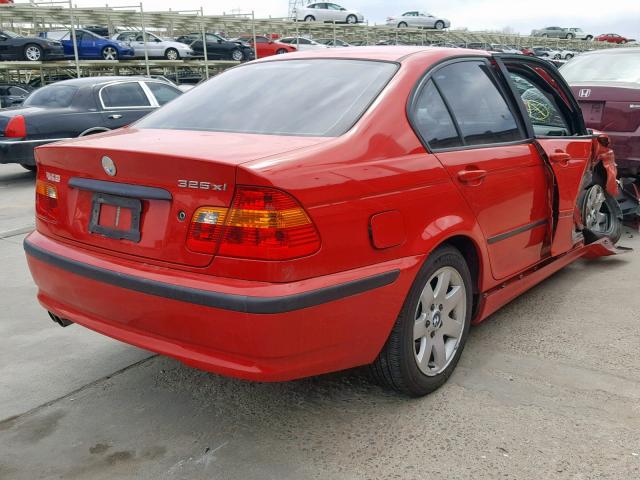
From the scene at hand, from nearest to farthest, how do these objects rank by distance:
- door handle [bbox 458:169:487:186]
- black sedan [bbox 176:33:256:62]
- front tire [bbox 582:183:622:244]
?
door handle [bbox 458:169:487:186] < front tire [bbox 582:183:622:244] < black sedan [bbox 176:33:256:62]

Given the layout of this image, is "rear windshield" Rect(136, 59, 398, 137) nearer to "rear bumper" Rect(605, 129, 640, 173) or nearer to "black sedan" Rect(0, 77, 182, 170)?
"rear bumper" Rect(605, 129, 640, 173)

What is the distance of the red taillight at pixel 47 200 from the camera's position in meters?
2.92

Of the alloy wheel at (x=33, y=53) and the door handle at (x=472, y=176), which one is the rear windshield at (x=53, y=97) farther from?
the alloy wheel at (x=33, y=53)

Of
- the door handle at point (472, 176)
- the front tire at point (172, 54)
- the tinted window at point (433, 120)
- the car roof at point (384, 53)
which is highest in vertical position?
the car roof at point (384, 53)

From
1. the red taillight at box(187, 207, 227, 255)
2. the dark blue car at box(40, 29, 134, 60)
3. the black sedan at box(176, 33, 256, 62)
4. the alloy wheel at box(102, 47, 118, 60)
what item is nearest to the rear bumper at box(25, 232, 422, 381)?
the red taillight at box(187, 207, 227, 255)

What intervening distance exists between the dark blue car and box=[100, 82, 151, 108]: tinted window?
56.1ft

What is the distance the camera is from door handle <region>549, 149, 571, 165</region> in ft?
12.5

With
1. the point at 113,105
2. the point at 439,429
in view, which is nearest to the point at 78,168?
the point at 439,429

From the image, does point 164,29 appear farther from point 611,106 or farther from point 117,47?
point 611,106

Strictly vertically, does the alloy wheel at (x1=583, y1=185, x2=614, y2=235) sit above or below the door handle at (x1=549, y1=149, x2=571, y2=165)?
below

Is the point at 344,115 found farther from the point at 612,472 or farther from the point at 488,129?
the point at 612,472

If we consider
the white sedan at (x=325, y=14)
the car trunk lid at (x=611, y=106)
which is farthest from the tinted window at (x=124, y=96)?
the white sedan at (x=325, y=14)

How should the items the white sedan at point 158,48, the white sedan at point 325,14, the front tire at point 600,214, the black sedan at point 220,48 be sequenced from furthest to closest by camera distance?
the white sedan at point 325,14, the black sedan at point 220,48, the white sedan at point 158,48, the front tire at point 600,214

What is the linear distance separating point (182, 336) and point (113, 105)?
28.2ft
